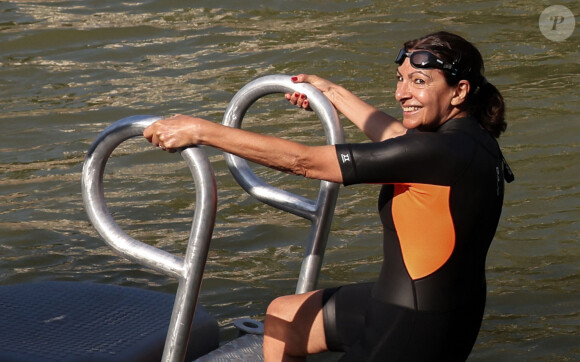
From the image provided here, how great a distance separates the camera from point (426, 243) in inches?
104

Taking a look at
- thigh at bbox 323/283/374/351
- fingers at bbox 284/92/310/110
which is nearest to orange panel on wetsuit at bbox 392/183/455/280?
thigh at bbox 323/283/374/351

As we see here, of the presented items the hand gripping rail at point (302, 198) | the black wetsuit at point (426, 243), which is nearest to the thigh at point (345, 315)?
the black wetsuit at point (426, 243)

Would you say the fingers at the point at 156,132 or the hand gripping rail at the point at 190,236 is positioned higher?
the fingers at the point at 156,132

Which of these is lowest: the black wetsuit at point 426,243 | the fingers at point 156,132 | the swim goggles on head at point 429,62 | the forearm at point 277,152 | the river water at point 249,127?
the river water at point 249,127

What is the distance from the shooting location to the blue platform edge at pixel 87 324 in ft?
9.49

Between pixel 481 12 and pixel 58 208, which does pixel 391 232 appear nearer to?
pixel 58 208

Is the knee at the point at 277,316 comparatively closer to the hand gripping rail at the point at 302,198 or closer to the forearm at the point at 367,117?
the hand gripping rail at the point at 302,198

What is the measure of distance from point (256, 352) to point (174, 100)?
552 cm

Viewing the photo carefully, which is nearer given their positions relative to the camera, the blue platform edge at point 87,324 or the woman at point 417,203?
the woman at point 417,203

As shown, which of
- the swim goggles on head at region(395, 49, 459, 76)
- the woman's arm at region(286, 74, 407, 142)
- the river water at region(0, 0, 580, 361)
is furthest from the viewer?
the river water at region(0, 0, 580, 361)

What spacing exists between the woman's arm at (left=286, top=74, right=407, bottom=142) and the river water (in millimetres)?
1428

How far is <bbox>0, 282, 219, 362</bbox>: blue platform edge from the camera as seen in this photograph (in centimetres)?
289

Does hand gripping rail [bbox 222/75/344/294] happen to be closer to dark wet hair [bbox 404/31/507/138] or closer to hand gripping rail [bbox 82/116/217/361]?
dark wet hair [bbox 404/31/507/138]

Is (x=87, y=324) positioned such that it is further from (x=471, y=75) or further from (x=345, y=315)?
(x=471, y=75)
